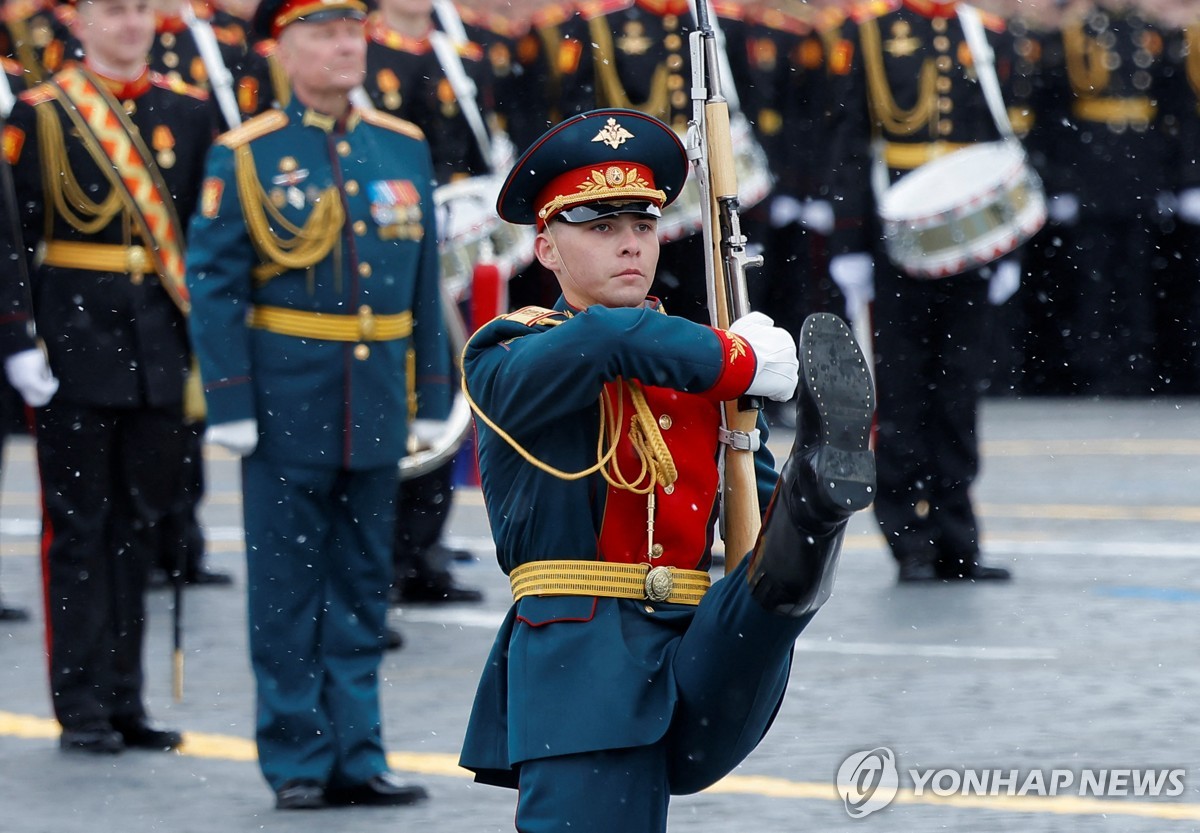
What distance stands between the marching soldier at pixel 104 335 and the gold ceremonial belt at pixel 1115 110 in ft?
31.0

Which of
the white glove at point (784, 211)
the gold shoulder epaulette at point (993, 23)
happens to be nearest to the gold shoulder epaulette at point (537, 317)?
the gold shoulder epaulette at point (993, 23)

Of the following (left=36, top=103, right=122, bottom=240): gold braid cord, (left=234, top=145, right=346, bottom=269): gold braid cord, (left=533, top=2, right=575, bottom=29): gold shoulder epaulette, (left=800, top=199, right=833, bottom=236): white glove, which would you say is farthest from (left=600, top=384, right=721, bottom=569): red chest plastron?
(left=800, top=199, right=833, bottom=236): white glove

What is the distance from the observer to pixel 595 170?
450 cm

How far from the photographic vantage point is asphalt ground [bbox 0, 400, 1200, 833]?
21.3ft

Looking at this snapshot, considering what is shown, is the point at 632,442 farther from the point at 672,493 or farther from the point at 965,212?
the point at 965,212

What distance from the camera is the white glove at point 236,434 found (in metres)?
6.68

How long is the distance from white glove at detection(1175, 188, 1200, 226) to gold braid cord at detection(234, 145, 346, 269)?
1028 centimetres

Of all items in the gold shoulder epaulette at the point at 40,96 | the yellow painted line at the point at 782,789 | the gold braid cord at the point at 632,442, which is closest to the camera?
the gold braid cord at the point at 632,442

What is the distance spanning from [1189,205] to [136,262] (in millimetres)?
10039

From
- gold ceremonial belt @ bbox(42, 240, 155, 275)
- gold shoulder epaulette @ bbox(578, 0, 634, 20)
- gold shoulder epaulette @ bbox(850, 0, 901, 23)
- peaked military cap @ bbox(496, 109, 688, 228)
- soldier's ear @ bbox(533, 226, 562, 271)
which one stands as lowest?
gold ceremonial belt @ bbox(42, 240, 155, 275)

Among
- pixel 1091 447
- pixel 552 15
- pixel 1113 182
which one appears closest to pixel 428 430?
pixel 552 15

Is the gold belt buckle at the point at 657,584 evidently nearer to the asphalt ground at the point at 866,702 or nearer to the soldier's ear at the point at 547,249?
the asphalt ground at the point at 866,702

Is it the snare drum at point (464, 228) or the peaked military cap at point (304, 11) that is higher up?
the peaked military cap at point (304, 11)

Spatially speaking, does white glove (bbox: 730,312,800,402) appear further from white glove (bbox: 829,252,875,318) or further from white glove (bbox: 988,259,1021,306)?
white glove (bbox: 829,252,875,318)
